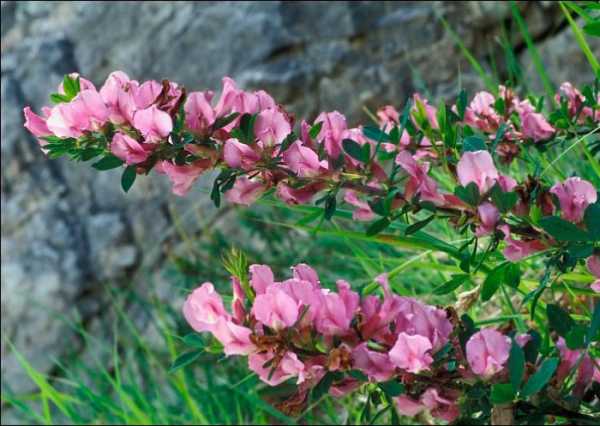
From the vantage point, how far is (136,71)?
2330 mm

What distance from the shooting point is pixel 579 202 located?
0.68 metres

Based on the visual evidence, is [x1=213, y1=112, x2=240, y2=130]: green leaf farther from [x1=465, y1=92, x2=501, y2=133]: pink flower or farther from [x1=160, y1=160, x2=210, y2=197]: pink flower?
[x1=465, y1=92, x2=501, y2=133]: pink flower

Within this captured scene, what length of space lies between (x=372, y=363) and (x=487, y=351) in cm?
8

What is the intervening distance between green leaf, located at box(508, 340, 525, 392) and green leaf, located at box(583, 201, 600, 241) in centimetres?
9

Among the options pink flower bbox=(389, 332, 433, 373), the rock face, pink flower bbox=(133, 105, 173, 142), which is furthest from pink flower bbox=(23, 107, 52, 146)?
the rock face

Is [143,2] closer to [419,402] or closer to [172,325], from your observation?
[172,325]

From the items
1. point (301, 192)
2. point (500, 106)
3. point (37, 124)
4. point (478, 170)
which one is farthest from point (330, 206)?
point (500, 106)

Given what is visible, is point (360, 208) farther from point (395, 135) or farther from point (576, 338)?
point (576, 338)

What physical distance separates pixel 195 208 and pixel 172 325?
273 mm

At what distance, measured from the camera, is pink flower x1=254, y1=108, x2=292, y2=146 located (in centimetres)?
71

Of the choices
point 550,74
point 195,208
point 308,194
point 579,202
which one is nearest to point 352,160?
point 308,194

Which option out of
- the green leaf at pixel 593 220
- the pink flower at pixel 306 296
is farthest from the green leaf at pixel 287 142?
the green leaf at pixel 593 220

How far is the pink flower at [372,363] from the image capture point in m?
0.66

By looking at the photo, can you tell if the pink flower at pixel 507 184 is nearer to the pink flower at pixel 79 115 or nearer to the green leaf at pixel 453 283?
the green leaf at pixel 453 283
